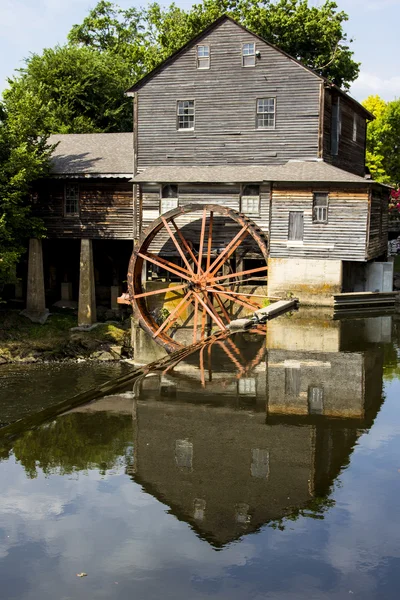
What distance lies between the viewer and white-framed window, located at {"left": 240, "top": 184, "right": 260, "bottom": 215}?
27109mm

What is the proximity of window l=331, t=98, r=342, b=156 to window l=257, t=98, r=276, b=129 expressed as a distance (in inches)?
101

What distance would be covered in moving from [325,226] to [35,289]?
13.6 meters

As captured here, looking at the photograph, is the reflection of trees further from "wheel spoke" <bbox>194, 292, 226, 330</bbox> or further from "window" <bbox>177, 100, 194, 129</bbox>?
"window" <bbox>177, 100, 194, 129</bbox>

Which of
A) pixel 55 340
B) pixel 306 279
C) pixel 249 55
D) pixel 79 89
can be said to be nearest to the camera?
pixel 306 279

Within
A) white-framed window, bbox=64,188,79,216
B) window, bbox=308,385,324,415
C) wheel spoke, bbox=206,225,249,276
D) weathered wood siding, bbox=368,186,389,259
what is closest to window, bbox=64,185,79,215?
white-framed window, bbox=64,188,79,216

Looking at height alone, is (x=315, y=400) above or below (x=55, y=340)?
above

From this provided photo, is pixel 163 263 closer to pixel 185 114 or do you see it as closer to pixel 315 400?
pixel 185 114

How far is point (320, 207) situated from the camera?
1011 inches

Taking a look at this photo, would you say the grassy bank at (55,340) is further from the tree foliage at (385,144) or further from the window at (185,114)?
the tree foliage at (385,144)

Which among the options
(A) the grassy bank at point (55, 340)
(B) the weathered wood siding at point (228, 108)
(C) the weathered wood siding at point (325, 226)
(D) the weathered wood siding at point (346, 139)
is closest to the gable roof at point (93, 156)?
(B) the weathered wood siding at point (228, 108)

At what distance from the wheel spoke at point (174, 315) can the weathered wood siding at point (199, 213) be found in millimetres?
2202

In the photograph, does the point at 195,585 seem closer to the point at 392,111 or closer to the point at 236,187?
the point at 236,187

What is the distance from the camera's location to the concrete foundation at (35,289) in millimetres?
31875

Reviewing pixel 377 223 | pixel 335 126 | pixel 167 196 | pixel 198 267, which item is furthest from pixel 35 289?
pixel 377 223
